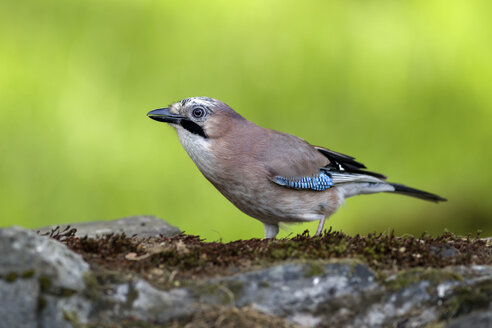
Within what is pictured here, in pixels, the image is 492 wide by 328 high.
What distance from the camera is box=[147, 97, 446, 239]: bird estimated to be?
17.5ft

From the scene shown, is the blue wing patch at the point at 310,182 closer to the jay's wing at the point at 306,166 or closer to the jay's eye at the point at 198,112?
the jay's wing at the point at 306,166

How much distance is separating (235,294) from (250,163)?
2.05 meters

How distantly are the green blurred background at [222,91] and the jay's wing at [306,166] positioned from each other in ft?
5.96

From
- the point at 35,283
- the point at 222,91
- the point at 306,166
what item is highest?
the point at 222,91

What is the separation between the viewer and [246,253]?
12.9 ft

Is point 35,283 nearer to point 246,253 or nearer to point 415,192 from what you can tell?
point 246,253

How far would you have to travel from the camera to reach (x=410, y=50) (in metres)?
7.96

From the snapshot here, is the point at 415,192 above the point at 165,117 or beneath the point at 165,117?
beneath

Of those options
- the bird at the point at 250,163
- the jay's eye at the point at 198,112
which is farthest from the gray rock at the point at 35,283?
the jay's eye at the point at 198,112

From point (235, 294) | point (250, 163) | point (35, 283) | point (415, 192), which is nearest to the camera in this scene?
point (35, 283)

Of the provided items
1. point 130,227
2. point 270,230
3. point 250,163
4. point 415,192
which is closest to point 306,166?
point 250,163

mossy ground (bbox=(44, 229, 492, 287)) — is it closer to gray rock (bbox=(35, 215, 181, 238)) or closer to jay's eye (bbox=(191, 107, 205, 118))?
jay's eye (bbox=(191, 107, 205, 118))

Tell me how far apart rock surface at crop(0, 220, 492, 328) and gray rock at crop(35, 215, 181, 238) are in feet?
8.29

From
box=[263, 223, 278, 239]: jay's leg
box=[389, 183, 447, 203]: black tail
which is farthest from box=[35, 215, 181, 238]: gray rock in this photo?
box=[389, 183, 447, 203]: black tail
